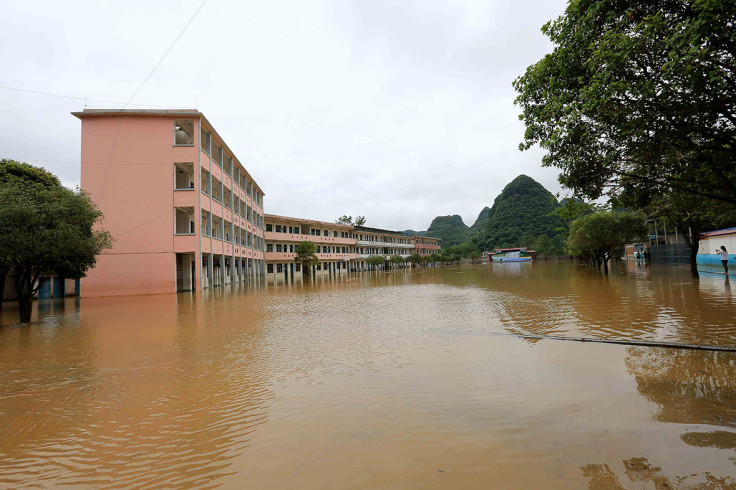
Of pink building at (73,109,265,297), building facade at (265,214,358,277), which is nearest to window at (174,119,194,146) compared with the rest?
pink building at (73,109,265,297)

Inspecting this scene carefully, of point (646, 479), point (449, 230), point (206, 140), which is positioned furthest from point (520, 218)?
point (646, 479)

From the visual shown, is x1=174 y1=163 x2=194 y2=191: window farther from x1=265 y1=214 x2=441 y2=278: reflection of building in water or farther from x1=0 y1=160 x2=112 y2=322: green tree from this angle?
x1=265 y1=214 x2=441 y2=278: reflection of building in water

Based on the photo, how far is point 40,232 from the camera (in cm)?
1155

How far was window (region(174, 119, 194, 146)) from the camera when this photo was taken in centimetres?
2609

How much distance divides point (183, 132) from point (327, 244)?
35.6m

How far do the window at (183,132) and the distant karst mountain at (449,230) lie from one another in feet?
360

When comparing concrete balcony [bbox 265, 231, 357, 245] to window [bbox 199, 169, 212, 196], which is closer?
window [bbox 199, 169, 212, 196]

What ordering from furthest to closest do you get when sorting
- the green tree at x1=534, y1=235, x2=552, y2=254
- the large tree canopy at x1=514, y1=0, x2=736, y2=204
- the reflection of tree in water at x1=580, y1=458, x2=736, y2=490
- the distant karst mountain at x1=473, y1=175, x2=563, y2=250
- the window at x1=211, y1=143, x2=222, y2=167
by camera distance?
the distant karst mountain at x1=473, y1=175, x2=563, y2=250
the green tree at x1=534, y1=235, x2=552, y2=254
the window at x1=211, y1=143, x2=222, y2=167
the large tree canopy at x1=514, y1=0, x2=736, y2=204
the reflection of tree in water at x1=580, y1=458, x2=736, y2=490

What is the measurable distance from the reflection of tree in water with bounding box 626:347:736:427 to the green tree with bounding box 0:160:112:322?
15413mm

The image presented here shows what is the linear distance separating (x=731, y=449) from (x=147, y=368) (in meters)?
7.27

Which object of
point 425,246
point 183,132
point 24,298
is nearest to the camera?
point 24,298

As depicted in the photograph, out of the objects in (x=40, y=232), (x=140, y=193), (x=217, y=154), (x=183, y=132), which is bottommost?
(x=40, y=232)

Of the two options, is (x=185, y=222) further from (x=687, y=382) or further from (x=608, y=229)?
(x=608, y=229)

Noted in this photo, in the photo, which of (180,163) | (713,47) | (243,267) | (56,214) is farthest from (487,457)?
(243,267)
